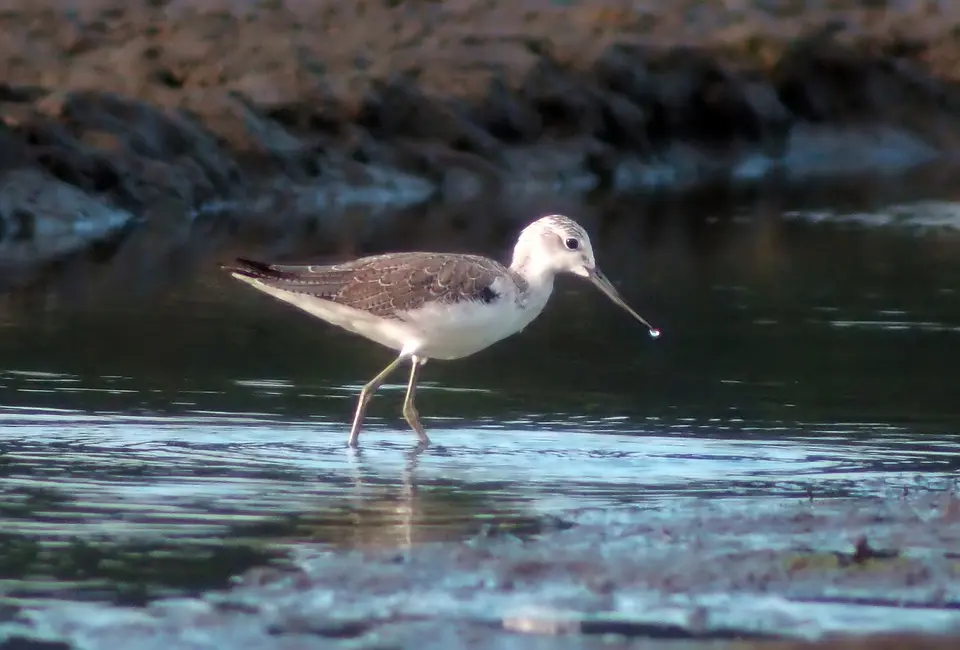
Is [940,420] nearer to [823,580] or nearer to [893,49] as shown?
[823,580]

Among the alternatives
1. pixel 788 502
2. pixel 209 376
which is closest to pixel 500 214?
pixel 209 376

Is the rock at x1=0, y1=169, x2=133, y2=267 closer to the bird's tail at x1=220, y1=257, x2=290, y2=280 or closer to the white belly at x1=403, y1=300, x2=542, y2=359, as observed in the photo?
the bird's tail at x1=220, y1=257, x2=290, y2=280

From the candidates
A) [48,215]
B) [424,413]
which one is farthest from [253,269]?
[48,215]

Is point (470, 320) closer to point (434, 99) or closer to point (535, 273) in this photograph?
point (535, 273)

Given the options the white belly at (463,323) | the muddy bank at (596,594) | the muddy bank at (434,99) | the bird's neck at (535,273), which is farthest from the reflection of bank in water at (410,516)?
the muddy bank at (434,99)

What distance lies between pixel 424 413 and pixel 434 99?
1751 centimetres

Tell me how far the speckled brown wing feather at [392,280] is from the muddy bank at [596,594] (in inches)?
96.9

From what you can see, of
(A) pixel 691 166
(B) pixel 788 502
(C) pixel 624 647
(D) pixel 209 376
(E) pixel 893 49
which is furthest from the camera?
(E) pixel 893 49

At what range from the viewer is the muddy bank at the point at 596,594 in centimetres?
707

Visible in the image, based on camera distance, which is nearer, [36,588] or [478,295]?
[36,588]

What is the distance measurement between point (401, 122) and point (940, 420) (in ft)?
57.3

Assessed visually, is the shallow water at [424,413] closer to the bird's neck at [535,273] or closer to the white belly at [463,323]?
the white belly at [463,323]

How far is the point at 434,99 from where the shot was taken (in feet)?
96.8

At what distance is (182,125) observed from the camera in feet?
82.4
